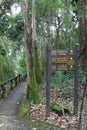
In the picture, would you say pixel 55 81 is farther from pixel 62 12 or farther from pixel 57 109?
pixel 62 12

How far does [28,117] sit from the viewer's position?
12.0 m

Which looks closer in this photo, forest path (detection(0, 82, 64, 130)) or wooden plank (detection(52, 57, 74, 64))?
forest path (detection(0, 82, 64, 130))

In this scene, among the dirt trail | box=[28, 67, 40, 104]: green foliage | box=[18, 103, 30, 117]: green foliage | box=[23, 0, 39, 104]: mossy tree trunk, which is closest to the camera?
box=[18, 103, 30, 117]: green foliage

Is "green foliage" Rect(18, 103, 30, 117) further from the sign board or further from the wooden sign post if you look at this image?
the sign board

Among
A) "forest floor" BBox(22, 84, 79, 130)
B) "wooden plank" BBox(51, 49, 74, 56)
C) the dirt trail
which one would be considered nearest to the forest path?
the dirt trail

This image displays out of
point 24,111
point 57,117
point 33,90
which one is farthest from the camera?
point 33,90

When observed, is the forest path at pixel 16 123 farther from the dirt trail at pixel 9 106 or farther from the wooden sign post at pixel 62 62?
the wooden sign post at pixel 62 62

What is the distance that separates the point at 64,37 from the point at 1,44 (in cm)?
1109

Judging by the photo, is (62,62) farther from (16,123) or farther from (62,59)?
(16,123)

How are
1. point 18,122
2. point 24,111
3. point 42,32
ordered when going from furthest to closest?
point 42,32
point 24,111
point 18,122

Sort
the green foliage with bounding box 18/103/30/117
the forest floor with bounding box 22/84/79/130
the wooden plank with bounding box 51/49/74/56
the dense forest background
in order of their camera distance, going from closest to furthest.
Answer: the forest floor with bounding box 22/84/79/130 < the green foliage with bounding box 18/103/30/117 < the wooden plank with bounding box 51/49/74/56 < the dense forest background

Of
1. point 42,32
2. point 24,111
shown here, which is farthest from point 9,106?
point 42,32

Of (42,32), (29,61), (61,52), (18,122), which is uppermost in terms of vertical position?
(42,32)

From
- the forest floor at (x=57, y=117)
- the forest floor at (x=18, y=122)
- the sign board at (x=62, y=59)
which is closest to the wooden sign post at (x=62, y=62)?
the sign board at (x=62, y=59)
